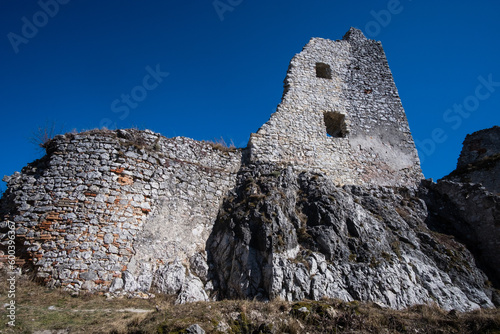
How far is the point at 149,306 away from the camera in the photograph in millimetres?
7164

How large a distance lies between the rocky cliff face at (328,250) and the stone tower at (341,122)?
1.63 metres

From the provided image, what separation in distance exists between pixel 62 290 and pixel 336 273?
6.52 metres

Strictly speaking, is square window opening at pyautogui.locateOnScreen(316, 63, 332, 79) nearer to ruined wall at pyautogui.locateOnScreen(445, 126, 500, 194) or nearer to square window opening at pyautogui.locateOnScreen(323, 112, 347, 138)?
square window opening at pyautogui.locateOnScreen(323, 112, 347, 138)

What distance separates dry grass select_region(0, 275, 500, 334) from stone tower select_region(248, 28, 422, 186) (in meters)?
6.33

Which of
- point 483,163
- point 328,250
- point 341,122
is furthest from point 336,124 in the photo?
point 328,250

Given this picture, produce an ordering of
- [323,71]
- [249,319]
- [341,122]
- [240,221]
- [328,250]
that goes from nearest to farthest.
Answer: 1. [249,319]
2. [328,250]
3. [240,221]
4. [341,122]
5. [323,71]

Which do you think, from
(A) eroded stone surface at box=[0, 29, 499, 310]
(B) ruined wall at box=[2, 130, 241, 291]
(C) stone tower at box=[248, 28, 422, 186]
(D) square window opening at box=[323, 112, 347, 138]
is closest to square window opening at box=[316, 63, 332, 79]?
(C) stone tower at box=[248, 28, 422, 186]

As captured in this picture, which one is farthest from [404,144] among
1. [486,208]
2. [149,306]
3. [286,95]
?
[149,306]

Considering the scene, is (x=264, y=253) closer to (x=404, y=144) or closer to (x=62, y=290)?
(x=62, y=290)

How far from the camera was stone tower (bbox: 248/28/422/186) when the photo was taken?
12.3 metres

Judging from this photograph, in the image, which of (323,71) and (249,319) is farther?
(323,71)

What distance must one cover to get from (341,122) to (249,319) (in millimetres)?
10371

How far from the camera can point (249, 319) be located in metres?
5.76

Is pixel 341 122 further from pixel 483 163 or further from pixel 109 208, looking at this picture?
pixel 109 208
